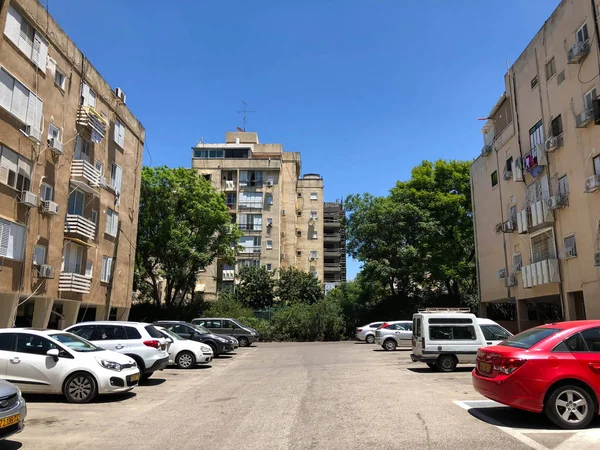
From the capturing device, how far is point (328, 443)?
6621mm

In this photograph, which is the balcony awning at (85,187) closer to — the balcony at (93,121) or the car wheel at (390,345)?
the balcony at (93,121)

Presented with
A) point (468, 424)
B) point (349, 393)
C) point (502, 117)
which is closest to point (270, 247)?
point (502, 117)

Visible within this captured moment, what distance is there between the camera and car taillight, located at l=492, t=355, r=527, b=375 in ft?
24.4

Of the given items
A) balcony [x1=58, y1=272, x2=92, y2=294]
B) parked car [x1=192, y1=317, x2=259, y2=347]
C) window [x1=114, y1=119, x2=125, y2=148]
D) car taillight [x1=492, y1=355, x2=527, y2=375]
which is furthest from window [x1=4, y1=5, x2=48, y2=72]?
car taillight [x1=492, y1=355, x2=527, y2=375]

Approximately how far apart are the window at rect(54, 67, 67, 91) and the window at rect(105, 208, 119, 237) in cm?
732

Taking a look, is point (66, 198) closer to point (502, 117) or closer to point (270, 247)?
point (502, 117)

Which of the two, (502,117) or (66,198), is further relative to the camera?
(502,117)

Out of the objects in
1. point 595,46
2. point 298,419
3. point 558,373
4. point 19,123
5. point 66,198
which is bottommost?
point 298,419

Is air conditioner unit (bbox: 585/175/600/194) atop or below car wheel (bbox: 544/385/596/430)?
atop

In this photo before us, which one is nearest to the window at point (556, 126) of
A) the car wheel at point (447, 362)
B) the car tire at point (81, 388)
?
the car wheel at point (447, 362)

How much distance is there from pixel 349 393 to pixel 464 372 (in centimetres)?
623

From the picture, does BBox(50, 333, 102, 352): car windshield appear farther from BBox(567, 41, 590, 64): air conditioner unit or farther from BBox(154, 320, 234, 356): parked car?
BBox(567, 41, 590, 64): air conditioner unit

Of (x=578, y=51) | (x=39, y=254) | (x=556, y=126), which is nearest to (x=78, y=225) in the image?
(x=39, y=254)

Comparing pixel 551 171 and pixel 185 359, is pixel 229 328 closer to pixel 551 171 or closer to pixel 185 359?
pixel 185 359
